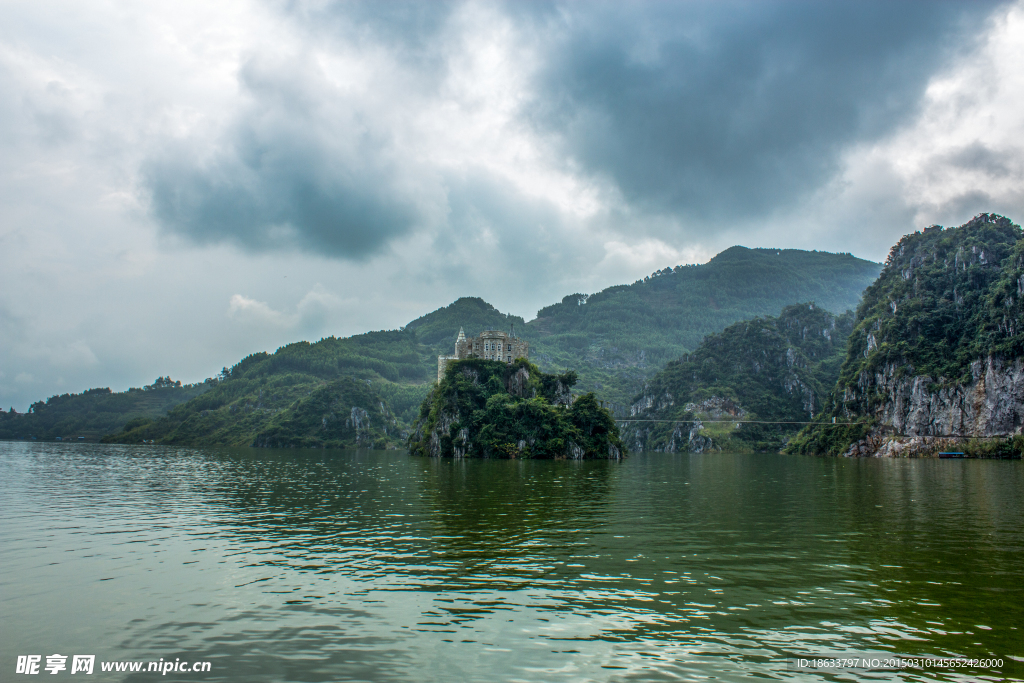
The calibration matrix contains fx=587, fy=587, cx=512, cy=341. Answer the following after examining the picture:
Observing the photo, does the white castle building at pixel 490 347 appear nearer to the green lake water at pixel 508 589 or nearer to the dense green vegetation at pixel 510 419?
the dense green vegetation at pixel 510 419

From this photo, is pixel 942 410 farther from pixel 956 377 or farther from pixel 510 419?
pixel 510 419

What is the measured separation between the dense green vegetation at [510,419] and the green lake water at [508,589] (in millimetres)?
104144

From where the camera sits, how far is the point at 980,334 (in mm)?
171500

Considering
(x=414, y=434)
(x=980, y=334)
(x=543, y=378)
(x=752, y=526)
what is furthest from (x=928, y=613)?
(x=980, y=334)

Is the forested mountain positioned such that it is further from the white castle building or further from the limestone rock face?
the white castle building

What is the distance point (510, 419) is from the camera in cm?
15438

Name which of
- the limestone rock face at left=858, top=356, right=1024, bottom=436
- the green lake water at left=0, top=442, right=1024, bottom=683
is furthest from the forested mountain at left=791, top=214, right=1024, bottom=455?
the green lake water at left=0, top=442, right=1024, bottom=683

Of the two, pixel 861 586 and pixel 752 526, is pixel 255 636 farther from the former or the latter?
pixel 752 526

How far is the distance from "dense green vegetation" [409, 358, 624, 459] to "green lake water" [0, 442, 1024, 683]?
104144mm

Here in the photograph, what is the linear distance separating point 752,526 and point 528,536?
14632 mm

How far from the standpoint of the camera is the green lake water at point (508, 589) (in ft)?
51.9

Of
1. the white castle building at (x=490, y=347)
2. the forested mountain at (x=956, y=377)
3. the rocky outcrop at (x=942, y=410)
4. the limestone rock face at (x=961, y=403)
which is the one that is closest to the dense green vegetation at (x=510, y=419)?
the white castle building at (x=490, y=347)

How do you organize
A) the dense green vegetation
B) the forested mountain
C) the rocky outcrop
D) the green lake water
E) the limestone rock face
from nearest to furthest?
the green lake water, the dense green vegetation, the limestone rock face, the rocky outcrop, the forested mountain

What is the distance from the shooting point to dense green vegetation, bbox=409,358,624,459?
491 ft
